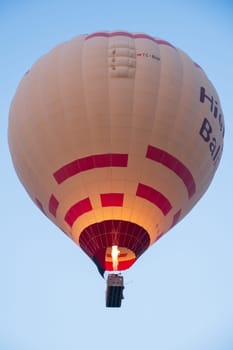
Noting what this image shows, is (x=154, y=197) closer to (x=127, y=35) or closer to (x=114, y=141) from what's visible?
(x=114, y=141)

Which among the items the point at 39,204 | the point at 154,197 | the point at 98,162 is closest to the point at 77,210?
the point at 98,162

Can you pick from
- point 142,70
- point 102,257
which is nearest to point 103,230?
point 102,257

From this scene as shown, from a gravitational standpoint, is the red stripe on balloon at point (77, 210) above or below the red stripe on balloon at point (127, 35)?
below

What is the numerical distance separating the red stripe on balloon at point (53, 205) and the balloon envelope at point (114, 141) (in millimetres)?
16

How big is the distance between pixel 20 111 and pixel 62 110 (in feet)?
2.82

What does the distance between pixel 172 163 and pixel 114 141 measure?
90cm

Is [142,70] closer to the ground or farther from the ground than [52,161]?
farther from the ground

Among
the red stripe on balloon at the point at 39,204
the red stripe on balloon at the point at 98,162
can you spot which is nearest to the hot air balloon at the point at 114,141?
the red stripe on balloon at the point at 98,162

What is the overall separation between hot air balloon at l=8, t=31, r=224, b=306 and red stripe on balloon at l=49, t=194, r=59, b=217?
0.05 feet

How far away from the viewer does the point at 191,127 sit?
14953 mm

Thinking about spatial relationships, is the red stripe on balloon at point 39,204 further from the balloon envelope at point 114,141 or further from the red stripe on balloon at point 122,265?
the red stripe on balloon at point 122,265

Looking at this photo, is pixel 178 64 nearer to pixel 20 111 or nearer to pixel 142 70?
pixel 142 70

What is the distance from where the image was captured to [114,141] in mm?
14656

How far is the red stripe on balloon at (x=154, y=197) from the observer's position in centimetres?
1477
